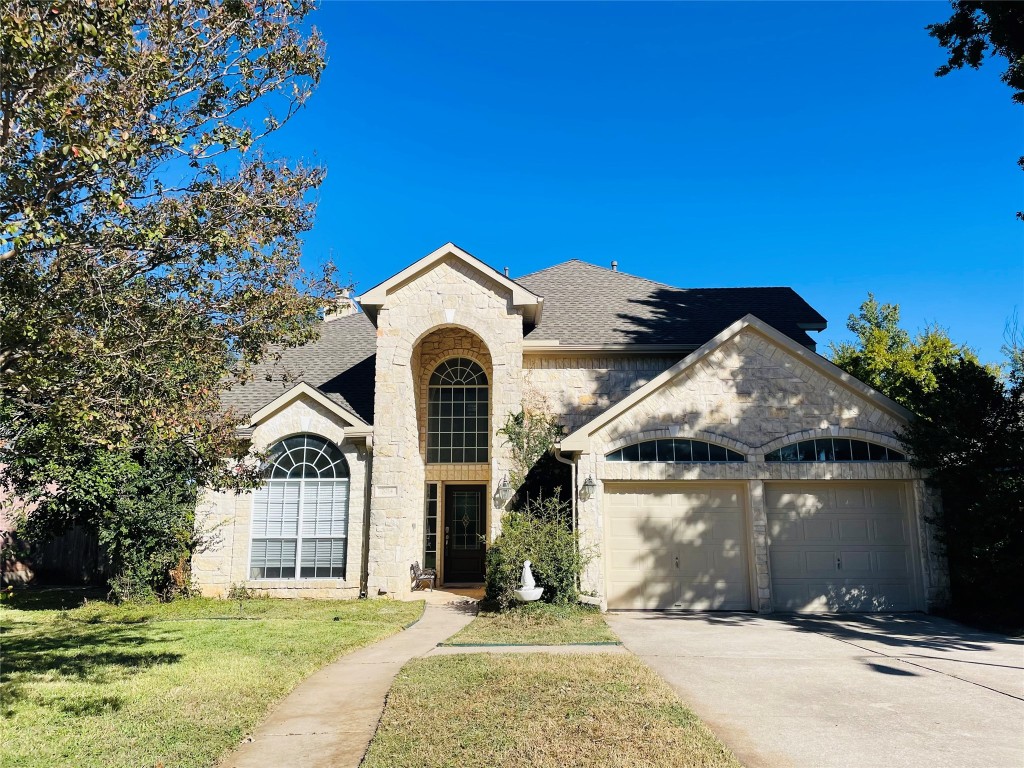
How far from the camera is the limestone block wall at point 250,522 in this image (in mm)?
14773

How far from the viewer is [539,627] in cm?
1073

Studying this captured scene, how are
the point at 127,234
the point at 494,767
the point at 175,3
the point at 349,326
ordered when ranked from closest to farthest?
1. the point at 494,767
2. the point at 127,234
3. the point at 175,3
4. the point at 349,326

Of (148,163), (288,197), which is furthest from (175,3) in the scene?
(288,197)

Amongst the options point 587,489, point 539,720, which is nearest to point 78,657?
point 539,720

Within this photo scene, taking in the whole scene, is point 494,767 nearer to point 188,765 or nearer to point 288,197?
point 188,765

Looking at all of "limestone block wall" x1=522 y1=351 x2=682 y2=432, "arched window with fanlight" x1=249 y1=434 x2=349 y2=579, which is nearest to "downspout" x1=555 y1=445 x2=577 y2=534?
"limestone block wall" x1=522 y1=351 x2=682 y2=432

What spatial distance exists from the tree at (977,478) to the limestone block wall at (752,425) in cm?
47

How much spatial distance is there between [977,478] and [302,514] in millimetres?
14049

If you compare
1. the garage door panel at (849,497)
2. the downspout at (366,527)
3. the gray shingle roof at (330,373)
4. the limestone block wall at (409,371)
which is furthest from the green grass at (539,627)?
the gray shingle roof at (330,373)

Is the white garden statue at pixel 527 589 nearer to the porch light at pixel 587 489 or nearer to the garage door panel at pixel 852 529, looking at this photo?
the porch light at pixel 587 489

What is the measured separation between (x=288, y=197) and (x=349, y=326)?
43.7 feet

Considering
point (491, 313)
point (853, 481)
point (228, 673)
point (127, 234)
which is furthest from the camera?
point (491, 313)

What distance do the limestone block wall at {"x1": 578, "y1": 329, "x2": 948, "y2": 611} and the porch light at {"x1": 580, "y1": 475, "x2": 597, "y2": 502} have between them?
0.11m

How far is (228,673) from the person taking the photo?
25.4ft
